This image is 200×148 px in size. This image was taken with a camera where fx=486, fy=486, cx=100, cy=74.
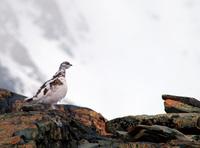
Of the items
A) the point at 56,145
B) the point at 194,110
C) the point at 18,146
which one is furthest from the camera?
the point at 194,110

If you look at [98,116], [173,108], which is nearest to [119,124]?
[98,116]

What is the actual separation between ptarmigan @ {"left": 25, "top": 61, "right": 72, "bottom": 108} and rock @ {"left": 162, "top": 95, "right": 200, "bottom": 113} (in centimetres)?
844

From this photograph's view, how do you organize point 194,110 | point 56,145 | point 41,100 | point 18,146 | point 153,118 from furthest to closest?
point 194,110 < point 153,118 < point 41,100 < point 56,145 < point 18,146

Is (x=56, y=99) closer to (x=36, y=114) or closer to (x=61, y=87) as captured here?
(x=61, y=87)

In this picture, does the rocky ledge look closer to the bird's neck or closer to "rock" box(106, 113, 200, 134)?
"rock" box(106, 113, 200, 134)

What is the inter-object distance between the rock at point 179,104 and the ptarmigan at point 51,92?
8438 mm

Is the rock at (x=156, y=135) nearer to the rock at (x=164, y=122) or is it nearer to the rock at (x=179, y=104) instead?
the rock at (x=164, y=122)

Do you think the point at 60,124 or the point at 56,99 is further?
the point at 56,99

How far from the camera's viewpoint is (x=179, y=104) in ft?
99.7

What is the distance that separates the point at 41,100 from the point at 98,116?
503 centimetres

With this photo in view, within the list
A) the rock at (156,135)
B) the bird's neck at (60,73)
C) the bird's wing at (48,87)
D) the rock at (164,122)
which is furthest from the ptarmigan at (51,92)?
the rock at (156,135)

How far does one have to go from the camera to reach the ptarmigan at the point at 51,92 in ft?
78.5

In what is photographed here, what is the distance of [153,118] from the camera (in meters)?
26.9

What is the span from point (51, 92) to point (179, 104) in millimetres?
9855
